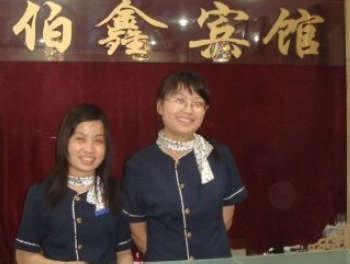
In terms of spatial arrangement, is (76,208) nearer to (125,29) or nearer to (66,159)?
(66,159)

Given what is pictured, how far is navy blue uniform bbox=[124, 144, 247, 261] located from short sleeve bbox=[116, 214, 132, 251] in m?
0.04

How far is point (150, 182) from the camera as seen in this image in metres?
2.02

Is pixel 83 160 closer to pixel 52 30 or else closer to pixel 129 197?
pixel 129 197

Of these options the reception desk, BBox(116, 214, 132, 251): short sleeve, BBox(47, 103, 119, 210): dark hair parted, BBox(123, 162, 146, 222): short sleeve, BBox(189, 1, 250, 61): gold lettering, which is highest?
BBox(189, 1, 250, 61): gold lettering

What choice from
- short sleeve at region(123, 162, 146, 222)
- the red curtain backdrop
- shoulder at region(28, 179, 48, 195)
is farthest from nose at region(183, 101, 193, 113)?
the red curtain backdrop

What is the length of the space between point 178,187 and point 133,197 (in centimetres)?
19

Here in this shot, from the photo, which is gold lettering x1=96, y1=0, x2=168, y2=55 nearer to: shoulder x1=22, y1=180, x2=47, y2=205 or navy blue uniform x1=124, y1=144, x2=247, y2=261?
navy blue uniform x1=124, y1=144, x2=247, y2=261

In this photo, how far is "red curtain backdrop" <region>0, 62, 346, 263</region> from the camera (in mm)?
3232

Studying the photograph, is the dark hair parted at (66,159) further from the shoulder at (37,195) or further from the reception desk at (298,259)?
the reception desk at (298,259)

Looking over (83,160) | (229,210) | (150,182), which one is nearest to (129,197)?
(150,182)

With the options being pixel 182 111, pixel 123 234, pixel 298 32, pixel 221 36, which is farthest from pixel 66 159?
pixel 298 32

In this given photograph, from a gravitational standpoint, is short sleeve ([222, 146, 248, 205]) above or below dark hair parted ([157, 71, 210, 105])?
below

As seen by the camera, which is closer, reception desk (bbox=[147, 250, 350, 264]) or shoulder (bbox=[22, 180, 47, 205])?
reception desk (bbox=[147, 250, 350, 264])

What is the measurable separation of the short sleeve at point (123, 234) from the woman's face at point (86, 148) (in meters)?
0.23
